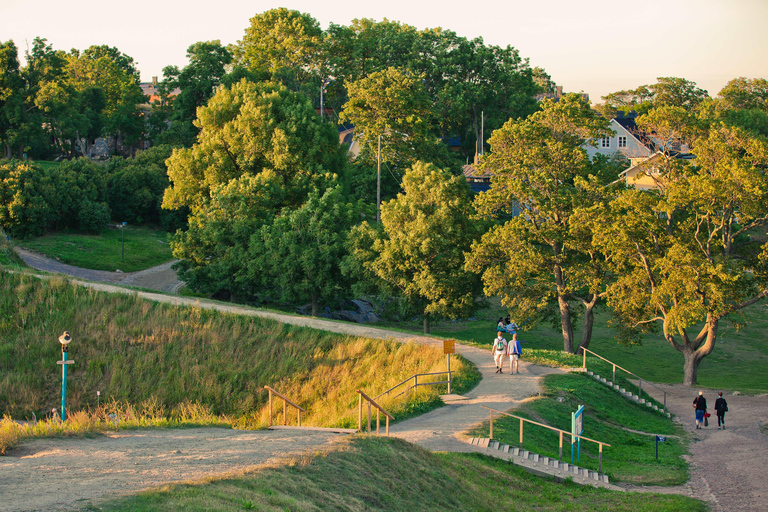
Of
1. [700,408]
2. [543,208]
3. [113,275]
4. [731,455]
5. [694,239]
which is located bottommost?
[731,455]

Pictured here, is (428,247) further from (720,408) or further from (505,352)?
(720,408)

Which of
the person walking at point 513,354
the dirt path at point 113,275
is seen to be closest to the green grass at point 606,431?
the person walking at point 513,354

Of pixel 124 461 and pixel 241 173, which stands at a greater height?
pixel 241 173

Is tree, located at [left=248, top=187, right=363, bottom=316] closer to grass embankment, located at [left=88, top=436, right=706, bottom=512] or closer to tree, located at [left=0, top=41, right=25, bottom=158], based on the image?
grass embankment, located at [left=88, top=436, right=706, bottom=512]

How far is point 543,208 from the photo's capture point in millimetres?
31797

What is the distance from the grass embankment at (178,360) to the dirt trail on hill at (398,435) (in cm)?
162

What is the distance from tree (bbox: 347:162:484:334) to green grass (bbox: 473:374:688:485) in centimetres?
988

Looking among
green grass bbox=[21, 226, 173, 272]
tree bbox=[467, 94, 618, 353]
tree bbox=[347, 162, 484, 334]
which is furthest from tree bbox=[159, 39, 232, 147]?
tree bbox=[467, 94, 618, 353]

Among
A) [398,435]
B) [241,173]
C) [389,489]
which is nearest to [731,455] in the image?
[398,435]

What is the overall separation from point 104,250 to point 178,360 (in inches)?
1157

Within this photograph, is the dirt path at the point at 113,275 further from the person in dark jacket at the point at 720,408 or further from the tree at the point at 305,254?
the person in dark jacket at the point at 720,408

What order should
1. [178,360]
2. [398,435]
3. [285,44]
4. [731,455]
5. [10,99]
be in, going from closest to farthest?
[398,435] < [731,455] < [178,360] < [10,99] < [285,44]

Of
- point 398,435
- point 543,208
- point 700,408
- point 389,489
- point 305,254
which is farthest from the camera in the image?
point 305,254

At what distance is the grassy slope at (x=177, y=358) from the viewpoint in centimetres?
2294
